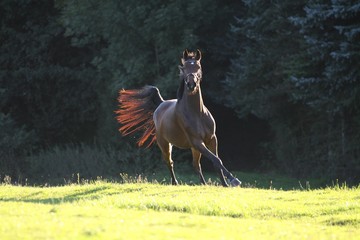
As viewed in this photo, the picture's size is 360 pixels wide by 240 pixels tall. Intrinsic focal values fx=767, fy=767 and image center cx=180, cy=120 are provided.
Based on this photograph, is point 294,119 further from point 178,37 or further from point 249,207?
point 249,207

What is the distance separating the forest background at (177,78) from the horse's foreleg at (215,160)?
7767 millimetres

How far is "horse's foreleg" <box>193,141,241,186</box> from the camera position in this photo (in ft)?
51.4

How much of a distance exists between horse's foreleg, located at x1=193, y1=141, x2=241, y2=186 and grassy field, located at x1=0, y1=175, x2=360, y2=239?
0.39 m

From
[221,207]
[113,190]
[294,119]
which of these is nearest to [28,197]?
[113,190]

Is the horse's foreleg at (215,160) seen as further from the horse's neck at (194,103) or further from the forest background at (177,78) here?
the forest background at (177,78)

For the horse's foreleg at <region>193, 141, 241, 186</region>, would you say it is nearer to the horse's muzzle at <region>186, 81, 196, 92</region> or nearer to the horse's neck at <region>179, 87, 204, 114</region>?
the horse's neck at <region>179, 87, 204, 114</region>

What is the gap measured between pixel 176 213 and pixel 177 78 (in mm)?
20710

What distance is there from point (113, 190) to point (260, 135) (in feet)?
69.6

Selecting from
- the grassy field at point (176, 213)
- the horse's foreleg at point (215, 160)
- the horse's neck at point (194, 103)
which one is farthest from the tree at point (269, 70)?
the grassy field at point (176, 213)

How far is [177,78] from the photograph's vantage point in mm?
32375

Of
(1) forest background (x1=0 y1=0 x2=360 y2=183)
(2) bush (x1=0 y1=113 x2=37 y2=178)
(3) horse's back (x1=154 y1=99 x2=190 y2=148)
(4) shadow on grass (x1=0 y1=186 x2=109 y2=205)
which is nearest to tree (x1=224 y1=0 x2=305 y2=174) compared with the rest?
(1) forest background (x1=0 y1=0 x2=360 y2=183)

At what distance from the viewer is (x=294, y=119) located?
31.0 meters

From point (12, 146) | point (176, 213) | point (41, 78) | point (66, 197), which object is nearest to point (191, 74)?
point (66, 197)

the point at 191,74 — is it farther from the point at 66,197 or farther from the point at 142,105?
the point at 142,105
